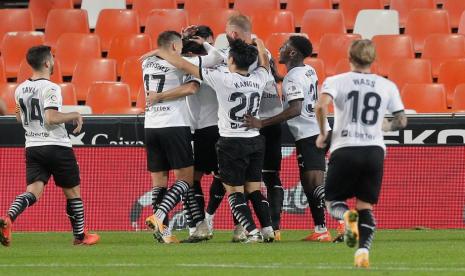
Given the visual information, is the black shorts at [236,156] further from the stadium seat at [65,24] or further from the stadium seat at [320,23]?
the stadium seat at [65,24]

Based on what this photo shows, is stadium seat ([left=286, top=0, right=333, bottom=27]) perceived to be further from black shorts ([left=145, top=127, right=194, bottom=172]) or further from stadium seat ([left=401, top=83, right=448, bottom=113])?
Answer: black shorts ([left=145, top=127, right=194, bottom=172])

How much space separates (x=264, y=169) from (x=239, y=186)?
2.91ft

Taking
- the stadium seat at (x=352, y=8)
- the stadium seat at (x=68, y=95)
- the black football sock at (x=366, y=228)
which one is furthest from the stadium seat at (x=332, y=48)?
the black football sock at (x=366, y=228)

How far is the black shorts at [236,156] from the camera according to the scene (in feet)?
37.8

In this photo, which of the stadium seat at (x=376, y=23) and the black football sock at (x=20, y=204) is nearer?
the black football sock at (x=20, y=204)

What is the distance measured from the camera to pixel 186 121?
12.0m

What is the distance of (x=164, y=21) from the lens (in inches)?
687

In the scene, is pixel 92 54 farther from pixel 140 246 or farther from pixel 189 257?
pixel 189 257

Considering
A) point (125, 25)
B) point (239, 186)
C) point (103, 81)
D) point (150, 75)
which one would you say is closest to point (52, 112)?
point (150, 75)

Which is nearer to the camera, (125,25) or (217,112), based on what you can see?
(217,112)

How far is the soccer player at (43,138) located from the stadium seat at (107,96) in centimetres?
373

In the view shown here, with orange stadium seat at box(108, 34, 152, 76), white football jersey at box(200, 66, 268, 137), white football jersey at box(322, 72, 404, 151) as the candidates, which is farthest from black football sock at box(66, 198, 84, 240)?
orange stadium seat at box(108, 34, 152, 76)

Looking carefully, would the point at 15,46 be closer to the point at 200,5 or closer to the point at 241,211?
the point at 200,5

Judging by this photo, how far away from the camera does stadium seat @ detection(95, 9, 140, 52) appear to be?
1777 centimetres
